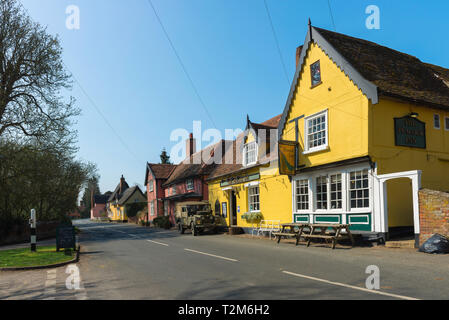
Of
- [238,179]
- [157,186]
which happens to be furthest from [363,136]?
[157,186]

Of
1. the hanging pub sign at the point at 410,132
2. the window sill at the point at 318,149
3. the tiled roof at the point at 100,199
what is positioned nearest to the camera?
the hanging pub sign at the point at 410,132

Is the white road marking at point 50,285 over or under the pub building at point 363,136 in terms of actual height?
under

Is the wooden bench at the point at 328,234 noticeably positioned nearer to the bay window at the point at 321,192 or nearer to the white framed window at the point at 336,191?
the white framed window at the point at 336,191

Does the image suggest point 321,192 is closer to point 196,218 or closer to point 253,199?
point 253,199

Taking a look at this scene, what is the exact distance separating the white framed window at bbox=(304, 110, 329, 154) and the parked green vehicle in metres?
9.83

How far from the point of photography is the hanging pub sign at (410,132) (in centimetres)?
1507

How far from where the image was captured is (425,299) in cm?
572

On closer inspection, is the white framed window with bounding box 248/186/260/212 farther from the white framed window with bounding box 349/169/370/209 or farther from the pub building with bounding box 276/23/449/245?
the white framed window with bounding box 349/169/370/209

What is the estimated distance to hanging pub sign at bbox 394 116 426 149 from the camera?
15.1m

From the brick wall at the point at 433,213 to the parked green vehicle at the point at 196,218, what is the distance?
1505 centimetres

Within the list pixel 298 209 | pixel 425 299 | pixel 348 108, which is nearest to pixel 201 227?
pixel 298 209

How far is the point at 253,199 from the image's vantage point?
23422 mm

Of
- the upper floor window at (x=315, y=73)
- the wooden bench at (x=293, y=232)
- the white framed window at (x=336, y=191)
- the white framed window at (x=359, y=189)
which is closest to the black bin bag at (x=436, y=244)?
the white framed window at (x=359, y=189)
